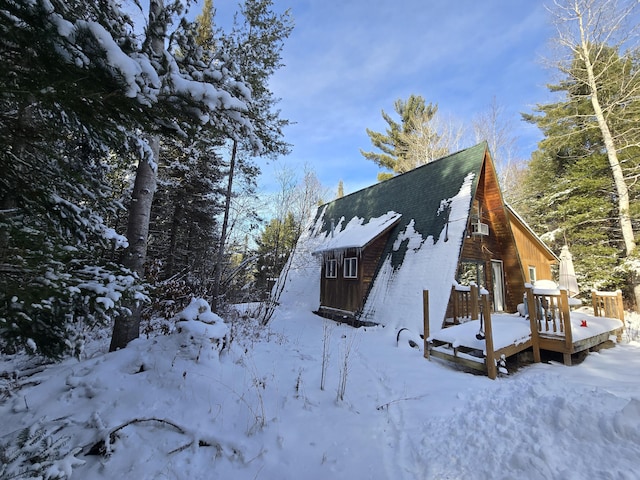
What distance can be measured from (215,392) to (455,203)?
8419mm

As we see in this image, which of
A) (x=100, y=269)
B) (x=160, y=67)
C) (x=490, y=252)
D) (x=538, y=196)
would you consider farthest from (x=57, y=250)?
(x=538, y=196)

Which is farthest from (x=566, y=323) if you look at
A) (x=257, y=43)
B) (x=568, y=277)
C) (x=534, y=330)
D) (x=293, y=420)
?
(x=257, y=43)

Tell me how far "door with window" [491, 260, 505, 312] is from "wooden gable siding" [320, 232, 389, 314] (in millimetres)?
4242

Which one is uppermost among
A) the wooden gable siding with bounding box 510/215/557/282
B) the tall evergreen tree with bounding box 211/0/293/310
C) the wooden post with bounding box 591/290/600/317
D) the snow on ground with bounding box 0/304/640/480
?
the tall evergreen tree with bounding box 211/0/293/310

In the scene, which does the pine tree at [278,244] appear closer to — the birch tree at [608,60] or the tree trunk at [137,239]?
the tree trunk at [137,239]

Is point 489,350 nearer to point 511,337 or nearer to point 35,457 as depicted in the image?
point 511,337

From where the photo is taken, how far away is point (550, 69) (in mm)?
13672

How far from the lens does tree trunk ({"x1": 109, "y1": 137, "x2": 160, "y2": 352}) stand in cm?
439

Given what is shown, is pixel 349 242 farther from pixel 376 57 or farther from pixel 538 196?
pixel 538 196

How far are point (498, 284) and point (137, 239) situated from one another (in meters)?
11.6

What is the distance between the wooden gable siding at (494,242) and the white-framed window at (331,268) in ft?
14.9

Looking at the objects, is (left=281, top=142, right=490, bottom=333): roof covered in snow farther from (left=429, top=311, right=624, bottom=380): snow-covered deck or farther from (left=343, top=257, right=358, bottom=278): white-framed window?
(left=429, top=311, right=624, bottom=380): snow-covered deck

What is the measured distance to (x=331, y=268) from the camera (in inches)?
452

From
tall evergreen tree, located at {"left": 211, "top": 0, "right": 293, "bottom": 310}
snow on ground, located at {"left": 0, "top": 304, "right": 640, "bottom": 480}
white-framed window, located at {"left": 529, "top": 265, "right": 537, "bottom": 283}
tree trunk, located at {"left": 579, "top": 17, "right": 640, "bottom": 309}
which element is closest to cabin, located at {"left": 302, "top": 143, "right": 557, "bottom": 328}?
white-framed window, located at {"left": 529, "top": 265, "right": 537, "bottom": 283}
